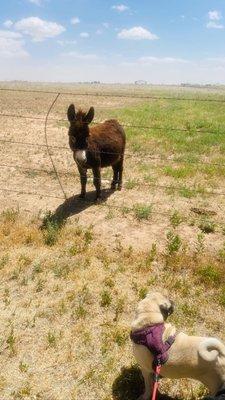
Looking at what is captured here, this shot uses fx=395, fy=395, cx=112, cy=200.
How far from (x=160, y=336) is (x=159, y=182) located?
790cm

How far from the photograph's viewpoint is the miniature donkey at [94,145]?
8.67m

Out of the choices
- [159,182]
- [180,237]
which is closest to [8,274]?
[180,237]

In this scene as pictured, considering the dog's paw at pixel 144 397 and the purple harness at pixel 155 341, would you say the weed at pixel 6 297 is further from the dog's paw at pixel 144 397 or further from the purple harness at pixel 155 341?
the purple harness at pixel 155 341

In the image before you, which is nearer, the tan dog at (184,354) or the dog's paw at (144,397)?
the tan dog at (184,354)

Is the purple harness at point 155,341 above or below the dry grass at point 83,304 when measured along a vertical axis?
above

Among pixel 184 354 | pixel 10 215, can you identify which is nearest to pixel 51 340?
pixel 184 354

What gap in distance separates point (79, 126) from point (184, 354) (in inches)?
228

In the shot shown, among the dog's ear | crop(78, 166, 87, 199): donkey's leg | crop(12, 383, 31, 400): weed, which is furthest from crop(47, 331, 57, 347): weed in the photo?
crop(78, 166, 87, 199): donkey's leg

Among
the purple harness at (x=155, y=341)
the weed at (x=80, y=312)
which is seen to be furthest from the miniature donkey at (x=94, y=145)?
the purple harness at (x=155, y=341)

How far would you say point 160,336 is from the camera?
4.02 m

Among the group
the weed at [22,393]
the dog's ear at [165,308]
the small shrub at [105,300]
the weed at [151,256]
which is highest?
the dog's ear at [165,308]

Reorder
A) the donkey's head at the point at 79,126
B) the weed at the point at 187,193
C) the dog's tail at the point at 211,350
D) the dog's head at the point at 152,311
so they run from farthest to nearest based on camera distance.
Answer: the weed at the point at 187,193, the donkey's head at the point at 79,126, the dog's head at the point at 152,311, the dog's tail at the point at 211,350

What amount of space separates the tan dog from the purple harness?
2.0 inches

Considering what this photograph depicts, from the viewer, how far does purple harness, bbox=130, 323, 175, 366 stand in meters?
3.99
